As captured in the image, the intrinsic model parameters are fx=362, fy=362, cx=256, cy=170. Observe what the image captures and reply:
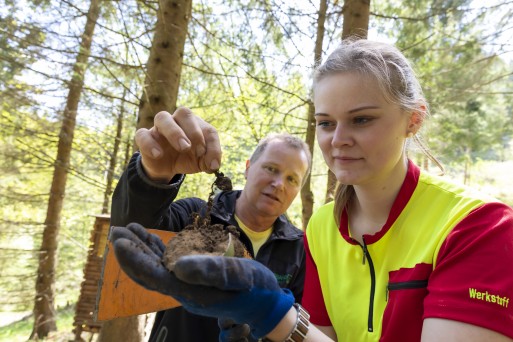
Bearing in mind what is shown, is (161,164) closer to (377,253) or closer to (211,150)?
(211,150)

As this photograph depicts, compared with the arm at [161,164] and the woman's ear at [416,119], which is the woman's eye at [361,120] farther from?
the arm at [161,164]

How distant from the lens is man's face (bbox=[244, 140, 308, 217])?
2402 millimetres

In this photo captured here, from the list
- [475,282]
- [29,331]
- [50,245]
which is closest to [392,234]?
[475,282]

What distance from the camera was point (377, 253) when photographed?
1.49 meters

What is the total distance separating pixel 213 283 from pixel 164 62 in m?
2.80

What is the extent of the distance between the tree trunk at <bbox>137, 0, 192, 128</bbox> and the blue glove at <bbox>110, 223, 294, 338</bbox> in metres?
2.34

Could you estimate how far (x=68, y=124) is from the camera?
8.38 meters

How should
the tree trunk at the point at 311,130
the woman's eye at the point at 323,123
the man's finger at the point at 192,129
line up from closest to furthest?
the woman's eye at the point at 323,123
the man's finger at the point at 192,129
the tree trunk at the point at 311,130

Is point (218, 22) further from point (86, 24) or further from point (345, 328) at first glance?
point (345, 328)

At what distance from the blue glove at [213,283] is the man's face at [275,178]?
1245 millimetres

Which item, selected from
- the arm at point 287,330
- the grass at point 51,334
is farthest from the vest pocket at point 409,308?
the grass at point 51,334

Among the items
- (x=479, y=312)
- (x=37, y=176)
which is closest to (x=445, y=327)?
(x=479, y=312)

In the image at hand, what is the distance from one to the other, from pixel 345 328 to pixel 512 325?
62 centimetres

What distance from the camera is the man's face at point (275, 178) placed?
240cm
